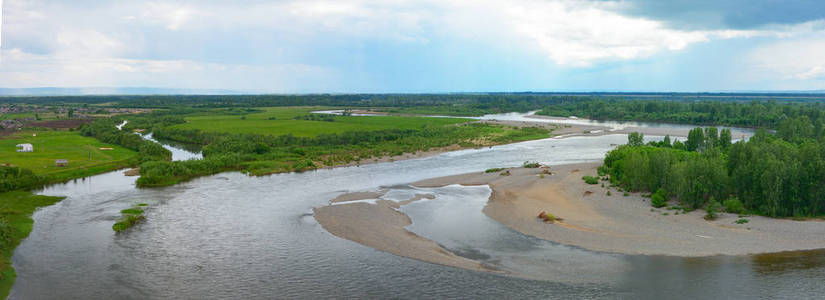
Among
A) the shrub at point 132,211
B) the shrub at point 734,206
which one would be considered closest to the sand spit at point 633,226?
the shrub at point 734,206

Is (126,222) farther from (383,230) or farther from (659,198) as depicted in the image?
(659,198)

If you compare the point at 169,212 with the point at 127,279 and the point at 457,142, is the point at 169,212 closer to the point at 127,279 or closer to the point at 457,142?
the point at 127,279

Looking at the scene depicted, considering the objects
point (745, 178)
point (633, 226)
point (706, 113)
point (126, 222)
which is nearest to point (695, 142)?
point (745, 178)

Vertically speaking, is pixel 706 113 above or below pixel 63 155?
above

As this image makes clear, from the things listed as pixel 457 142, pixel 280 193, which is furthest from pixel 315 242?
pixel 457 142

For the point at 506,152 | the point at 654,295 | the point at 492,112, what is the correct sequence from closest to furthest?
1. the point at 654,295
2. the point at 506,152
3. the point at 492,112

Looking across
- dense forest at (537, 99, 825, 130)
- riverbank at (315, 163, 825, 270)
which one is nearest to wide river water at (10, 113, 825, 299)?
riverbank at (315, 163, 825, 270)
